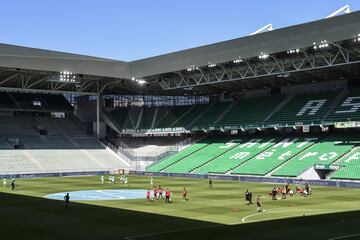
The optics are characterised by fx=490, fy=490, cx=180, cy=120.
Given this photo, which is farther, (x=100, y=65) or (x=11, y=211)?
(x=100, y=65)

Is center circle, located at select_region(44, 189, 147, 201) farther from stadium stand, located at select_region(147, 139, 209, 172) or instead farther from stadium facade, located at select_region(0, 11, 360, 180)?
stadium stand, located at select_region(147, 139, 209, 172)

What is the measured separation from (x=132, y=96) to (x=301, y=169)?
51168 millimetres

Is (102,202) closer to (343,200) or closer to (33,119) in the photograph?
(343,200)

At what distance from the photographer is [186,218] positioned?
30516mm

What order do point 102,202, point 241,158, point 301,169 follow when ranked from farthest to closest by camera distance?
point 241,158, point 301,169, point 102,202

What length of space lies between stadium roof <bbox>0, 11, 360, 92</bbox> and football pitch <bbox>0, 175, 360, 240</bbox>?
1946 centimetres

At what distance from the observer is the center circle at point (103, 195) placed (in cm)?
4322

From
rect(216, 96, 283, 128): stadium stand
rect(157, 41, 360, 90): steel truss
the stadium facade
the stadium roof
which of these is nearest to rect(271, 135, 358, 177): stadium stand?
the stadium facade

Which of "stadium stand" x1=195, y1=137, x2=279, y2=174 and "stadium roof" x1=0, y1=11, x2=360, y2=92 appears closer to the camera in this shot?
"stadium roof" x1=0, y1=11, x2=360, y2=92

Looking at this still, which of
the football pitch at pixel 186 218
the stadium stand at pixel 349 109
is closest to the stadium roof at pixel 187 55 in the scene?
the stadium stand at pixel 349 109

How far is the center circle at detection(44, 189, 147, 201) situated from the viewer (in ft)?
142

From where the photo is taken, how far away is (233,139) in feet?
270

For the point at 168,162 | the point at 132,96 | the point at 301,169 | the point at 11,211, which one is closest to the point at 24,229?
the point at 11,211

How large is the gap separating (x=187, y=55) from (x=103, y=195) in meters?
29.3
